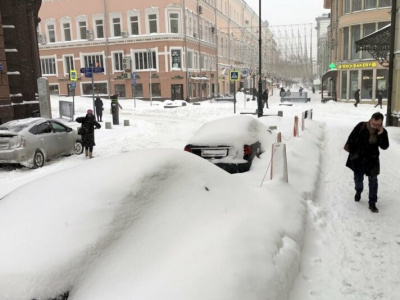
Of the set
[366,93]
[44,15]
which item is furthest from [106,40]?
[366,93]

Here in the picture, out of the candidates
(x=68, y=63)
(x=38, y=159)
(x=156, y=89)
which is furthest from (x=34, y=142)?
(x=68, y=63)

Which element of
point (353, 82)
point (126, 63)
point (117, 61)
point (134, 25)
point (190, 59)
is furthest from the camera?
point (190, 59)

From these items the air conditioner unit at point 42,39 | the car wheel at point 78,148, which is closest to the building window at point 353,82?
the car wheel at point 78,148

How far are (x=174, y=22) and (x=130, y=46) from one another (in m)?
5.75

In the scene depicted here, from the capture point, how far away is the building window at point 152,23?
44.4 meters

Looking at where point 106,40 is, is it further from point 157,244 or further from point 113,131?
point 157,244

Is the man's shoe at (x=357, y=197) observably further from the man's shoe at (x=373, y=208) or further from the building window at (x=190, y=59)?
the building window at (x=190, y=59)

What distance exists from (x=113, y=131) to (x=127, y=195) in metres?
16.4

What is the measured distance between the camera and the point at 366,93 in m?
36.5

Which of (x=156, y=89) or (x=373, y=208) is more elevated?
(x=156, y=89)

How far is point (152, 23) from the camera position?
147ft

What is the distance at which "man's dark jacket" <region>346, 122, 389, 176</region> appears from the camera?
6.57 m

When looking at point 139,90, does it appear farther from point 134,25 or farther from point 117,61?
point 134,25

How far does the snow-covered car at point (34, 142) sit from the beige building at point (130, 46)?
31.1 metres
